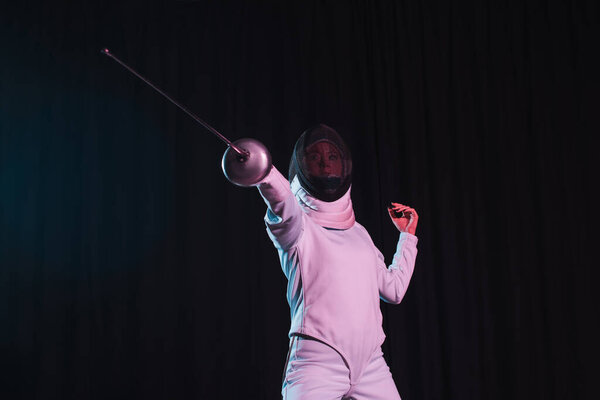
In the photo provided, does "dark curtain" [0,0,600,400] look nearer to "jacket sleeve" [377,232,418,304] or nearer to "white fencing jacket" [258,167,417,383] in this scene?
"jacket sleeve" [377,232,418,304]

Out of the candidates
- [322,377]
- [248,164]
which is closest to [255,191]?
[322,377]

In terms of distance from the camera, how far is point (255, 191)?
3.04m

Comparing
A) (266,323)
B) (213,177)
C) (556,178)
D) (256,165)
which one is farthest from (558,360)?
(256,165)

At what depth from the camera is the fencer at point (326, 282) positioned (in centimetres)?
152

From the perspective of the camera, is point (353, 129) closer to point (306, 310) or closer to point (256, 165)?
point (306, 310)

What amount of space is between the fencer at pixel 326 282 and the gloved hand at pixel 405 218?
33cm

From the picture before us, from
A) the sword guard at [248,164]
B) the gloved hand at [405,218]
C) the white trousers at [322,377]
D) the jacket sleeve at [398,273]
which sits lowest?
the white trousers at [322,377]

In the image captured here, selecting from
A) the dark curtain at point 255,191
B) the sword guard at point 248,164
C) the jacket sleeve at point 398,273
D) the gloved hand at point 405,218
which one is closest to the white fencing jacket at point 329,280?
the jacket sleeve at point 398,273

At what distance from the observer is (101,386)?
282 cm

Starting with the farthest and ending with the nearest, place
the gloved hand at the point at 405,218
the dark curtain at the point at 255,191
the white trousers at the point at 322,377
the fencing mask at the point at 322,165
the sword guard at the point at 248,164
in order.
A: 1. the dark curtain at the point at 255,191
2. the gloved hand at the point at 405,218
3. the fencing mask at the point at 322,165
4. the white trousers at the point at 322,377
5. the sword guard at the point at 248,164

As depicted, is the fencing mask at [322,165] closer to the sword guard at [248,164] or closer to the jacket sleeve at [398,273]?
the jacket sleeve at [398,273]

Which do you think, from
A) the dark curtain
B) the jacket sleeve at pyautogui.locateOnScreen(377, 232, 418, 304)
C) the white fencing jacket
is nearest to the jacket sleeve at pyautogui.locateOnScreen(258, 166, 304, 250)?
the white fencing jacket

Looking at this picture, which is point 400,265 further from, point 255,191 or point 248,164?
point 255,191

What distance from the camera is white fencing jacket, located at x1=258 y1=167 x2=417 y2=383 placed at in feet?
5.10
